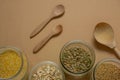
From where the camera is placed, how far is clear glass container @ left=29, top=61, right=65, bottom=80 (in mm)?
870

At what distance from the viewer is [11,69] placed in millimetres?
859

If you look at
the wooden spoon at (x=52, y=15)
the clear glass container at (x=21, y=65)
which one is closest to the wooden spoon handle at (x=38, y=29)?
the wooden spoon at (x=52, y=15)

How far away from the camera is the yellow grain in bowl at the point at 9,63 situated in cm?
85

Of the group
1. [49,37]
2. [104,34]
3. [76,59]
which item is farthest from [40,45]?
[104,34]

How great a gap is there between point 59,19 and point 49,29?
2.5 inches

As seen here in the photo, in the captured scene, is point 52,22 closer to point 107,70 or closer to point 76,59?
point 76,59

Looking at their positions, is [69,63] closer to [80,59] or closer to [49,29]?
[80,59]

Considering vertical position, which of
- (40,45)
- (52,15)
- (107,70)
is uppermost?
(52,15)

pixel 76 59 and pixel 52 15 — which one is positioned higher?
pixel 52 15

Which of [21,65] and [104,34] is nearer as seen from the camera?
[21,65]

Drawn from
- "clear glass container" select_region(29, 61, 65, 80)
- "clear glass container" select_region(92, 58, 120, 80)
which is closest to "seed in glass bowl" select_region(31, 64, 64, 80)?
"clear glass container" select_region(29, 61, 65, 80)

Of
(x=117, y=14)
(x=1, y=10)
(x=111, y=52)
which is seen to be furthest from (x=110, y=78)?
(x=1, y=10)

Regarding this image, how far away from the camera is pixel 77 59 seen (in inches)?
34.8

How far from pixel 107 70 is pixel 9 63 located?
1.24ft
